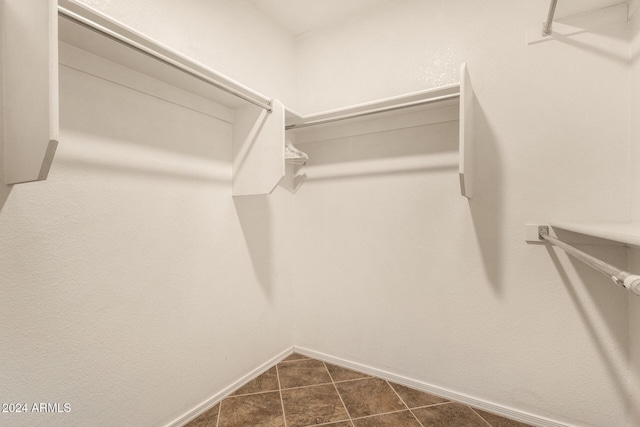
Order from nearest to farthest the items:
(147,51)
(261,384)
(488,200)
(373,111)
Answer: (147,51) < (488,200) < (373,111) < (261,384)

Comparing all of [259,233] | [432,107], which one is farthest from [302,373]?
[432,107]

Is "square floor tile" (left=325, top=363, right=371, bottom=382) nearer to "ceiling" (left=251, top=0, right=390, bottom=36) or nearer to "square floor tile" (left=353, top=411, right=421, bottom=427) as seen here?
"square floor tile" (left=353, top=411, right=421, bottom=427)

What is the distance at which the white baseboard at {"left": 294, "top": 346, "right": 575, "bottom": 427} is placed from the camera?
1513 millimetres

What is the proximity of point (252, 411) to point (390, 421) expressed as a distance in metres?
0.74

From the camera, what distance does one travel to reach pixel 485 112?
1.65 metres

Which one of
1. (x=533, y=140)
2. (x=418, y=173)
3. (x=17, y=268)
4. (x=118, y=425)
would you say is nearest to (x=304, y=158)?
(x=418, y=173)

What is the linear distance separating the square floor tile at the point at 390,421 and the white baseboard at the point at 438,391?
0.27 meters

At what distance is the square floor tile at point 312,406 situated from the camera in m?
1.53

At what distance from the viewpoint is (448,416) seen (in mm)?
1562

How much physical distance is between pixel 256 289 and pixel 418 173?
1294mm

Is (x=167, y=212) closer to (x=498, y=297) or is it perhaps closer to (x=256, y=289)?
(x=256, y=289)

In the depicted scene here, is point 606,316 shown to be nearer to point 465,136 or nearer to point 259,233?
point 465,136

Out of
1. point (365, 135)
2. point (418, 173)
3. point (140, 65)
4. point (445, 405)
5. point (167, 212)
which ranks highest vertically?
point (140, 65)

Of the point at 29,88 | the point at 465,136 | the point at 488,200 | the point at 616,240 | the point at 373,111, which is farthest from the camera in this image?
the point at 373,111
